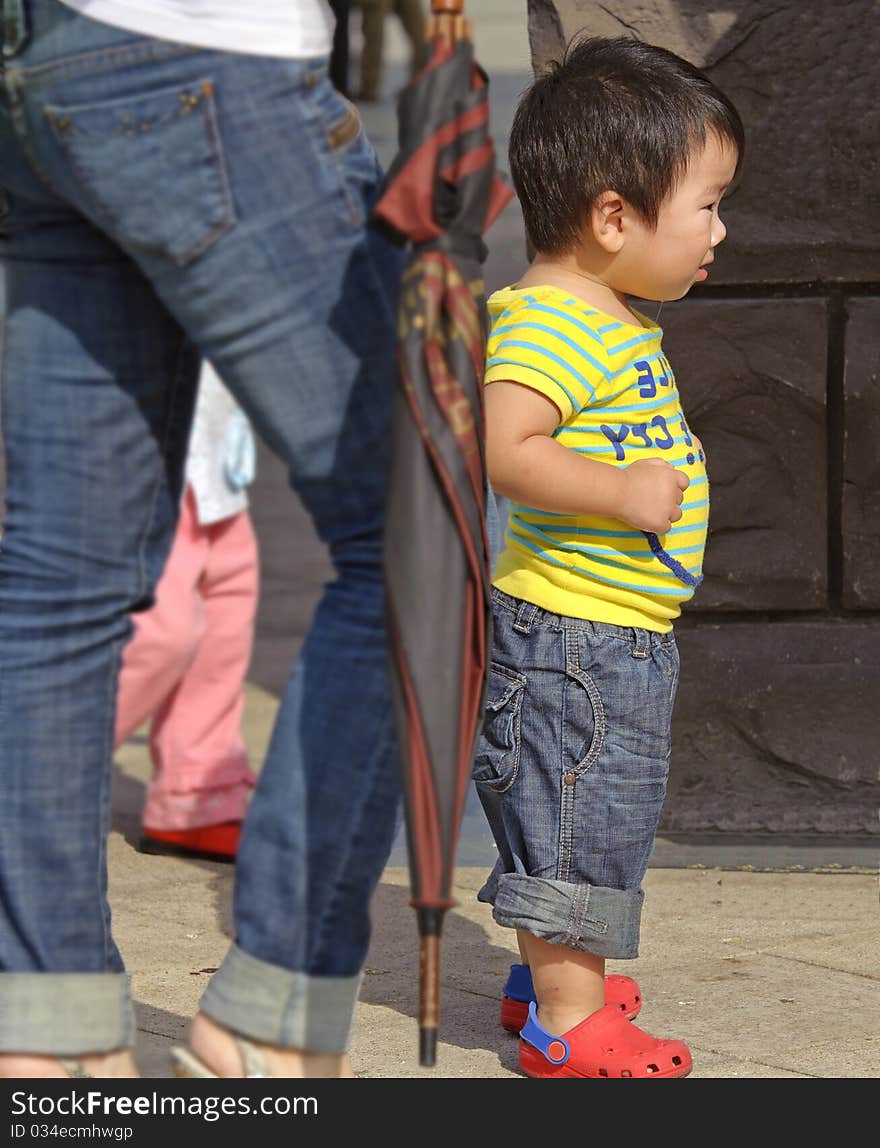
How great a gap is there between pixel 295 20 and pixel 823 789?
2.30 meters

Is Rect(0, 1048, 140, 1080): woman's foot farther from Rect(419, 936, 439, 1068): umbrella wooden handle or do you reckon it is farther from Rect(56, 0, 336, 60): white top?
Rect(56, 0, 336, 60): white top

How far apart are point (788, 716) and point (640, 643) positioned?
1.14 m

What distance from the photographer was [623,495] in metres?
2.66

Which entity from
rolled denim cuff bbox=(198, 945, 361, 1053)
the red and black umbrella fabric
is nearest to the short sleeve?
the red and black umbrella fabric

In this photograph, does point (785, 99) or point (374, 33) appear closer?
point (785, 99)

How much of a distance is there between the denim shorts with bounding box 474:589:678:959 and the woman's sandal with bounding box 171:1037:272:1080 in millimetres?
711

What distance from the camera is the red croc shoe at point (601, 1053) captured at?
2688mm

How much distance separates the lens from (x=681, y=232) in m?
→ 2.81

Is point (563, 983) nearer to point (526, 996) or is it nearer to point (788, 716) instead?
point (526, 996)

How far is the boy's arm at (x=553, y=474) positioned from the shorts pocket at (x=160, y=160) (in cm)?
78

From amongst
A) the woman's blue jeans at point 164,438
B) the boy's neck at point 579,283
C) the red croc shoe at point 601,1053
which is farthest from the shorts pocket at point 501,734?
the woman's blue jeans at point 164,438

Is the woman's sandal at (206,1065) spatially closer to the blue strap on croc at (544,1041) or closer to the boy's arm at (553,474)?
the blue strap on croc at (544,1041)

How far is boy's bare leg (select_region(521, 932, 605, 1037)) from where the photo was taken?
9.02ft

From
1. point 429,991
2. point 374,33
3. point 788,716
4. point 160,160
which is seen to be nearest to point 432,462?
point 160,160
